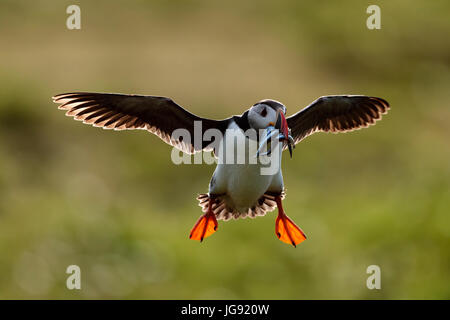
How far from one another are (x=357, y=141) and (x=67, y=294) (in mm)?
6726

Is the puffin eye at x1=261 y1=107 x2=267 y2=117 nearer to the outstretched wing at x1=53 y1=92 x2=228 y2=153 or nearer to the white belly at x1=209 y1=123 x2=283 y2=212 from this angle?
the white belly at x1=209 y1=123 x2=283 y2=212

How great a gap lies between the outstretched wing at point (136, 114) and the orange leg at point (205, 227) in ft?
1.27

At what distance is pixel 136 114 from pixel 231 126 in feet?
1.96

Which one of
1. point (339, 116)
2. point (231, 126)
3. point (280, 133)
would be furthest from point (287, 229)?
point (280, 133)

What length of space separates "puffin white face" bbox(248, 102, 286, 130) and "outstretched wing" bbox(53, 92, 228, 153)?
620 mm

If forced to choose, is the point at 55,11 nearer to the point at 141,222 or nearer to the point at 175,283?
the point at 141,222

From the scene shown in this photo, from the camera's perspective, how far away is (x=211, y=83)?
11.8 meters

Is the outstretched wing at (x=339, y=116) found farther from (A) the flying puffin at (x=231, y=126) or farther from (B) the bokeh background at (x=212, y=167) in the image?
(B) the bokeh background at (x=212, y=167)

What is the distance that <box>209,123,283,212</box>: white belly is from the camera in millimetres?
3674

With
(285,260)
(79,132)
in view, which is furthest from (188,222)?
(79,132)

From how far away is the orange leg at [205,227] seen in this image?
390 cm

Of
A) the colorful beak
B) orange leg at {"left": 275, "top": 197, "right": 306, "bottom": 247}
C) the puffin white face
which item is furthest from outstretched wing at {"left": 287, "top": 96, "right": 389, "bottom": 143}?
the colorful beak

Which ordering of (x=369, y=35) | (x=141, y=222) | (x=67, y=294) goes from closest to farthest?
(x=67, y=294)
(x=141, y=222)
(x=369, y=35)

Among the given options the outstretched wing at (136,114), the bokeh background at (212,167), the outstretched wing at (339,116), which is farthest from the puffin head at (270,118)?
the bokeh background at (212,167)
